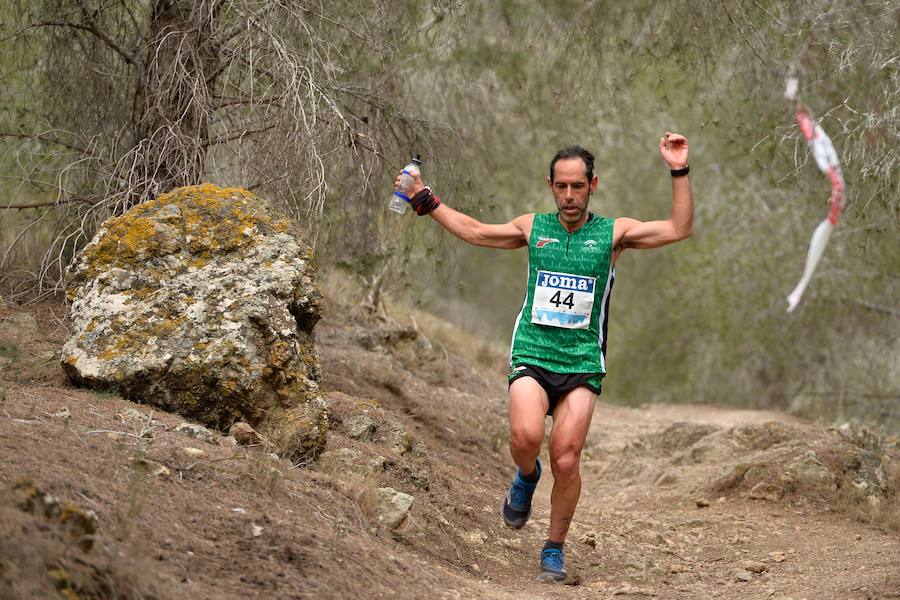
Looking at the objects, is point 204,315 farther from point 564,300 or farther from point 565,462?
point 565,462

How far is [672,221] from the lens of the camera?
5512mm

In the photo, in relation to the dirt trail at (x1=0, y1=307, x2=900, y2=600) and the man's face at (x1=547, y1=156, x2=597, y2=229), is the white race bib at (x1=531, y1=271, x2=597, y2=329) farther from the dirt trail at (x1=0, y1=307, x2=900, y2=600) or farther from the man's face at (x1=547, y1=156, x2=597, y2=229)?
the dirt trail at (x1=0, y1=307, x2=900, y2=600)

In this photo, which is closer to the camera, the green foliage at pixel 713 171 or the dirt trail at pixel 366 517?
the dirt trail at pixel 366 517

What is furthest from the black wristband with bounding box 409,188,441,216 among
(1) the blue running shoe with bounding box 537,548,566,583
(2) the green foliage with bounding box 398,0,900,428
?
(2) the green foliage with bounding box 398,0,900,428

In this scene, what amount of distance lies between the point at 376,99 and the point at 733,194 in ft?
30.6

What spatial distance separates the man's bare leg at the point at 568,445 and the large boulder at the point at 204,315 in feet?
4.27

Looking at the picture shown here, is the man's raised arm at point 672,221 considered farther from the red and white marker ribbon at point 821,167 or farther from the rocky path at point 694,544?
the red and white marker ribbon at point 821,167

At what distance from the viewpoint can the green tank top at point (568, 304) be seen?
18.4 ft

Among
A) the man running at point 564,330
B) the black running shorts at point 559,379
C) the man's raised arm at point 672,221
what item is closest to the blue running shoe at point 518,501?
the man running at point 564,330

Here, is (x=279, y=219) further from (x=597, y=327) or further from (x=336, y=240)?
(x=336, y=240)

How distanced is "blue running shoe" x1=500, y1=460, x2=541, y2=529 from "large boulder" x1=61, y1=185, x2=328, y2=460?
3.47 feet

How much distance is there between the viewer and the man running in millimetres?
5543

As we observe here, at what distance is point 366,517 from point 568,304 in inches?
56.4

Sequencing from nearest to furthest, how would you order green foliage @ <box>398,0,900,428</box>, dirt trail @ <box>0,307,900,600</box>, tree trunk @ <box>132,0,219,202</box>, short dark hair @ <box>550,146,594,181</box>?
dirt trail @ <box>0,307,900,600</box>
short dark hair @ <box>550,146,594,181</box>
tree trunk @ <box>132,0,219,202</box>
green foliage @ <box>398,0,900,428</box>
